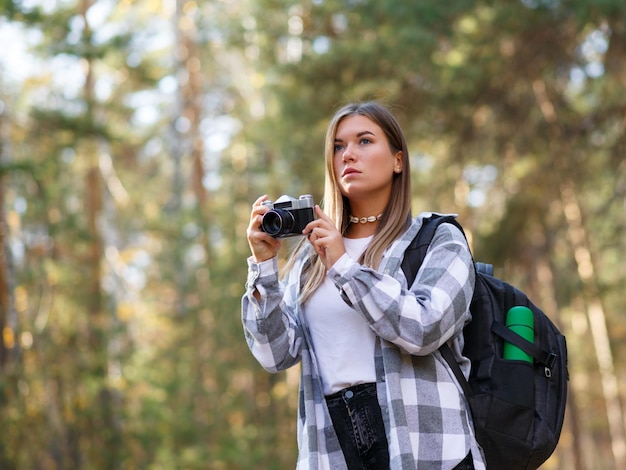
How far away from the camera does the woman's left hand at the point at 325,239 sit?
238 centimetres

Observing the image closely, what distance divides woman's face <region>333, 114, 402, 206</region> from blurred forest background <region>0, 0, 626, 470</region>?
4670 mm

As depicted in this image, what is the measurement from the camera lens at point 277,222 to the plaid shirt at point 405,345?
11 centimetres

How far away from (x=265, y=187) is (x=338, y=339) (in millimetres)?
13521

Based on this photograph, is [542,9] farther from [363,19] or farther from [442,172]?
[442,172]

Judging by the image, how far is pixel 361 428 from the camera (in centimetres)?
243

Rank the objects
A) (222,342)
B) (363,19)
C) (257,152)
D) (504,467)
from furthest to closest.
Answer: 1. (257,152)
2. (222,342)
3. (363,19)
4. (504,467)

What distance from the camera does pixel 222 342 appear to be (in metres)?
13.3

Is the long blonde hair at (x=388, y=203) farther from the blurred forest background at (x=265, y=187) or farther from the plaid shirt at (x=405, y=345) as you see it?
the blurred forest background at (x=265, y=187)

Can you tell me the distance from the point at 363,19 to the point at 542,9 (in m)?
2.10

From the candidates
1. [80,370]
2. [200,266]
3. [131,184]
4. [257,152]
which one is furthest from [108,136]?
[131,184]

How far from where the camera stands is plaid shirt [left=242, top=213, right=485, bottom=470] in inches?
90.0

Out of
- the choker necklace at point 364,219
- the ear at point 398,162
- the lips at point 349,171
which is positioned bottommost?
the choker necklace at point 364,219

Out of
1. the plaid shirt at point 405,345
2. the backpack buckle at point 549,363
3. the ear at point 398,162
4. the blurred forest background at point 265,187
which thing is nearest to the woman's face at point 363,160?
the ear at point 398,162

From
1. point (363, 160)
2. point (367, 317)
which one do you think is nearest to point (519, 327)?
point (367, 317)
